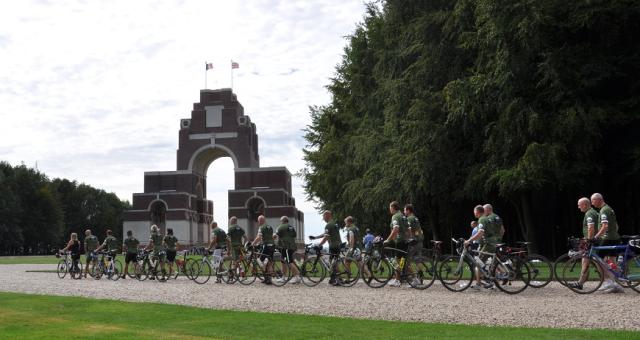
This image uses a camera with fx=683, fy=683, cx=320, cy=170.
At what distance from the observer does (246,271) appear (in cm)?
1652

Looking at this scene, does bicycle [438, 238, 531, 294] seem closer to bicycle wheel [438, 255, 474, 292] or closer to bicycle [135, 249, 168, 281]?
bicycle wheel [438, 255, 474, 292]

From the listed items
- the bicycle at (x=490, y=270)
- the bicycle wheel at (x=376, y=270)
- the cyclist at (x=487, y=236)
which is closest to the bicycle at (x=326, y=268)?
the bicycle wheel at (x=376, y=270)

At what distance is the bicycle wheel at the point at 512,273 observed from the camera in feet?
40.5

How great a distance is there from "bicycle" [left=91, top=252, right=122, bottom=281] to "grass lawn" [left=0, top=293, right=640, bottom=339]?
383 inches

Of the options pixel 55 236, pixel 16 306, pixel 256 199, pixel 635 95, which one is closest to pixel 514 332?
pixel 16 306

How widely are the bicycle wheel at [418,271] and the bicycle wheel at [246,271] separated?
13.0ft

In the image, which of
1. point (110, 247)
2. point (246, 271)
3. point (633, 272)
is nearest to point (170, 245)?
point (110, 247)

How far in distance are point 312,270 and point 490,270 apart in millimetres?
4332

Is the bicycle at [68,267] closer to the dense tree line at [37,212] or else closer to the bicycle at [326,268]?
the bicycle at [326,268]

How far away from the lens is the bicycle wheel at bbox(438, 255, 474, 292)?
508 inches

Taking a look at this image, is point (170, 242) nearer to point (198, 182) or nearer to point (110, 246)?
point (110, 246)

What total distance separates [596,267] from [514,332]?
4.90 meters

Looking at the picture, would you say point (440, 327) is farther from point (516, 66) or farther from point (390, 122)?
point (390, 122)

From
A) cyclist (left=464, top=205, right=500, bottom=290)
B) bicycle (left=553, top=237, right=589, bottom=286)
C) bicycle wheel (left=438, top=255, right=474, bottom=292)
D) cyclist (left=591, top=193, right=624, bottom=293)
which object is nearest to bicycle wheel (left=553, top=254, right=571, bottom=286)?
bicycle (left=553, top=237, right=589, bottom=286)
